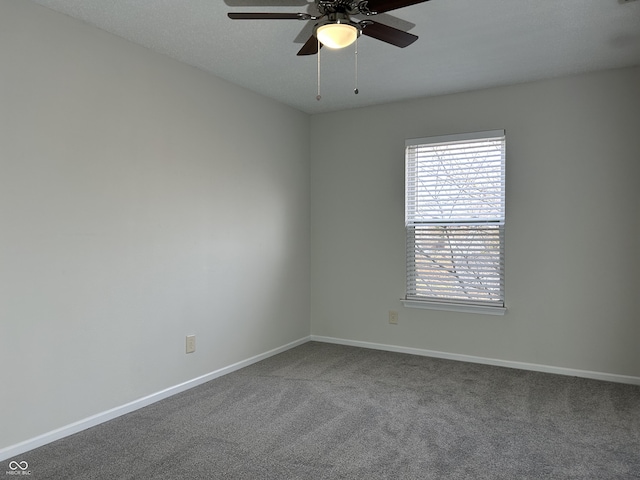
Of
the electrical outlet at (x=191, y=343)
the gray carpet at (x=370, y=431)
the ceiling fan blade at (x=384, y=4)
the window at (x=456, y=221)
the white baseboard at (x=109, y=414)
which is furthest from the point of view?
the window at (x=456, y=221)

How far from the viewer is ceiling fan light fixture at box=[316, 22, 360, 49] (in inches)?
82.2

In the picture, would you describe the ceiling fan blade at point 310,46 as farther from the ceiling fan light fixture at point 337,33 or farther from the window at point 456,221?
the window at point 456,221

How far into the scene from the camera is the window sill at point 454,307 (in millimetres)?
4094

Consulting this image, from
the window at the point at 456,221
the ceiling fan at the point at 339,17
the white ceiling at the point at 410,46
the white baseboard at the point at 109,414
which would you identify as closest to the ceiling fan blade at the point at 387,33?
the ceiling fan at the point at 339,17

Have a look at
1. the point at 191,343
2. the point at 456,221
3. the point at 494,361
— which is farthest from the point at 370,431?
the point at 456,221

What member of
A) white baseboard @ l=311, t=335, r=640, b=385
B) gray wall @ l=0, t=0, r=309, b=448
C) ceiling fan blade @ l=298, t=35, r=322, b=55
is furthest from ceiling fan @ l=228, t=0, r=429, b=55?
white baseboard @ l=311, t=335, r=640, b=385

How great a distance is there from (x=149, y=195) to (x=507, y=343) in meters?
3.18

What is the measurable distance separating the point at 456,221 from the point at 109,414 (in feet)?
10.3

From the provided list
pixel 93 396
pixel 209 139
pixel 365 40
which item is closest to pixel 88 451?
pixel 93 396

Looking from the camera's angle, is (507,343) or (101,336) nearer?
(101,336)

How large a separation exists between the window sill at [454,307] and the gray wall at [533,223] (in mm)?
59

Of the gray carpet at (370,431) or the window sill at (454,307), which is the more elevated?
the window sill at (454,307)

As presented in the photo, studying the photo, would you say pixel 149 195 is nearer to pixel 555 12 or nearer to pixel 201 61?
pixel 201 61

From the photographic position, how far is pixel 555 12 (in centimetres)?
267
